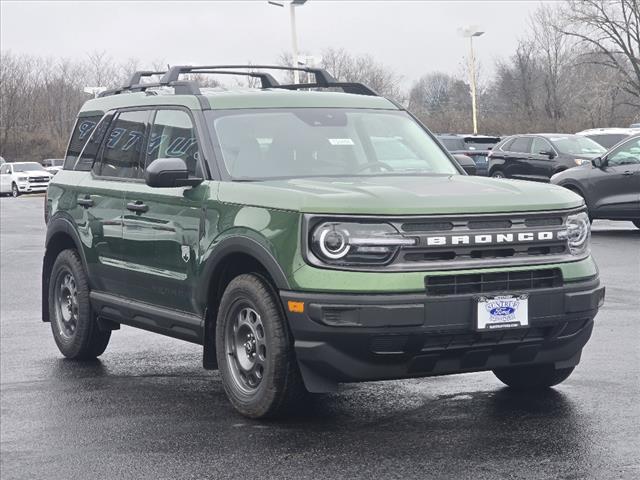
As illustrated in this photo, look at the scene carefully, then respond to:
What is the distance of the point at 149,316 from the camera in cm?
761

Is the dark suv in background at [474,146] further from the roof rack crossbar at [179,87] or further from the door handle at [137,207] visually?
the door handle at [137,207]

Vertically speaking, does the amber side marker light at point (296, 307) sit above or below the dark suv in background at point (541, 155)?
below

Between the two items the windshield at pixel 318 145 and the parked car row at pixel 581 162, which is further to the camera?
the parked car row at pixel 581 162

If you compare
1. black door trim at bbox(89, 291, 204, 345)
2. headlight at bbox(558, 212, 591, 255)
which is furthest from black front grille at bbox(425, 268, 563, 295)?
Answer: black door trim at bbox(89, 291, 204, 345)

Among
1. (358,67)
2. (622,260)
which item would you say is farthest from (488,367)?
(358,67)

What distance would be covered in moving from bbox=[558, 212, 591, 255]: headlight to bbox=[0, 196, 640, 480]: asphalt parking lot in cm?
89

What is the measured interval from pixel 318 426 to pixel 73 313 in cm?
307

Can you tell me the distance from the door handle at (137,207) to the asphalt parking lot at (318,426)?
1139 mm

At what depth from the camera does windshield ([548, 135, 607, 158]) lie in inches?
1059

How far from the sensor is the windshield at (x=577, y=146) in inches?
1059

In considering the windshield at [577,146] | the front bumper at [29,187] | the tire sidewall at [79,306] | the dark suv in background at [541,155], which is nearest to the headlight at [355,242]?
the tire sidewall at [79,306]

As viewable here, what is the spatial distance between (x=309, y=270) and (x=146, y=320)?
199cm

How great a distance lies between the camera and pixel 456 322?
592 centimetres

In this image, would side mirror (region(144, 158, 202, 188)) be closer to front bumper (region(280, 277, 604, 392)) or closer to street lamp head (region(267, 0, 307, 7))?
front bumper (region(280, 277, 604, 392))
